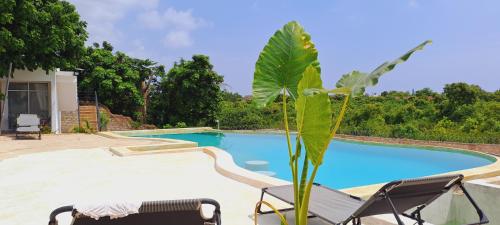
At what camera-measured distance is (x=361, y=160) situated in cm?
1223

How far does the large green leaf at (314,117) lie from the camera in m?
2.58

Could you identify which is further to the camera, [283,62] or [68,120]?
[68,120]

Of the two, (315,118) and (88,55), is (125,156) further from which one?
(88,55)

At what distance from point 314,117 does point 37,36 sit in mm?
14839

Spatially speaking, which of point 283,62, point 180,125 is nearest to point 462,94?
point 180,125

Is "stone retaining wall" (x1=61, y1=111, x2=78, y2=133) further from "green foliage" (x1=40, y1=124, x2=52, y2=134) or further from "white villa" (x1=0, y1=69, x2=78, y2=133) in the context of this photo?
"green foliage" (x1=40, y1=124, x2=52, y2=134)

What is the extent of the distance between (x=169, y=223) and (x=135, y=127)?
19.5 metres

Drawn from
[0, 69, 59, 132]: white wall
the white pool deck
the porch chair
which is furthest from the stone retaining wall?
the white pool deck

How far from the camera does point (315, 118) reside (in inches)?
102

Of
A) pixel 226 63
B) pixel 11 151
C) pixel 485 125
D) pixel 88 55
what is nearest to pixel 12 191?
pixel 11 151

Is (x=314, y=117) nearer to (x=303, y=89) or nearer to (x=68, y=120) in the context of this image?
(x=303, y=89)

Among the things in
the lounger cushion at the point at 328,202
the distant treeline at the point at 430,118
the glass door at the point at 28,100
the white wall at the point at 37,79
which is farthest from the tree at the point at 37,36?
the lounger cushion at the point at 328,202

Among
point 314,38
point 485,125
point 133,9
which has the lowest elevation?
point 485,125

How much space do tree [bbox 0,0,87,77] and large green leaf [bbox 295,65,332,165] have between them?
1410 centimetres
